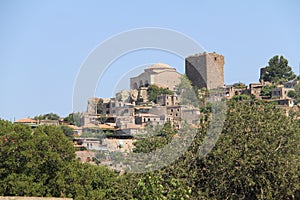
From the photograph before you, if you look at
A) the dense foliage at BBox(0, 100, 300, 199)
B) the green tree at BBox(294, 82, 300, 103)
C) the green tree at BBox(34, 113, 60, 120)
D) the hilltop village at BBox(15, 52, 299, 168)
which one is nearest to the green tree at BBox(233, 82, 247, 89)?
the hilltop village at BBox(15, 52, 299, 168)

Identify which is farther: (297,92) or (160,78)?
(297,92)

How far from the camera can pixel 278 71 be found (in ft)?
207

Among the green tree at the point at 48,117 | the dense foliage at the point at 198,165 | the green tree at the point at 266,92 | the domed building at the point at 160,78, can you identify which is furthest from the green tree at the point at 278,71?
the dense foliage at the point at 198,165

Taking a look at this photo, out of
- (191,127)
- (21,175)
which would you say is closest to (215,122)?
(191,127)

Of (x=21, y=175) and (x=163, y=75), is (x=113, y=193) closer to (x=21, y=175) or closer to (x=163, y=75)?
(x=21, y=175)

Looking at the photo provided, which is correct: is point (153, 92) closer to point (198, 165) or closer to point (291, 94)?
point (291, 94)

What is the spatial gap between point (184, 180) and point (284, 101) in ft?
125

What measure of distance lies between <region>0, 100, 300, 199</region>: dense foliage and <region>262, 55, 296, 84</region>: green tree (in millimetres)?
47266

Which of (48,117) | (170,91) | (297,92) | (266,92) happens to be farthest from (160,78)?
(297,92)

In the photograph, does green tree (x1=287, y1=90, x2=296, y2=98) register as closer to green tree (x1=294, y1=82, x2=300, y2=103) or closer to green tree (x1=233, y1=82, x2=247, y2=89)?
green tree (x1=294, y1=82, x2=300, y2=103)

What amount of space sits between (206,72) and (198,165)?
1339 inches

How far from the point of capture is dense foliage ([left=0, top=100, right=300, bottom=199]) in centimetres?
1395

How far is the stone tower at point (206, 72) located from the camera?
1770 inches

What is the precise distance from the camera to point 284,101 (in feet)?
165
